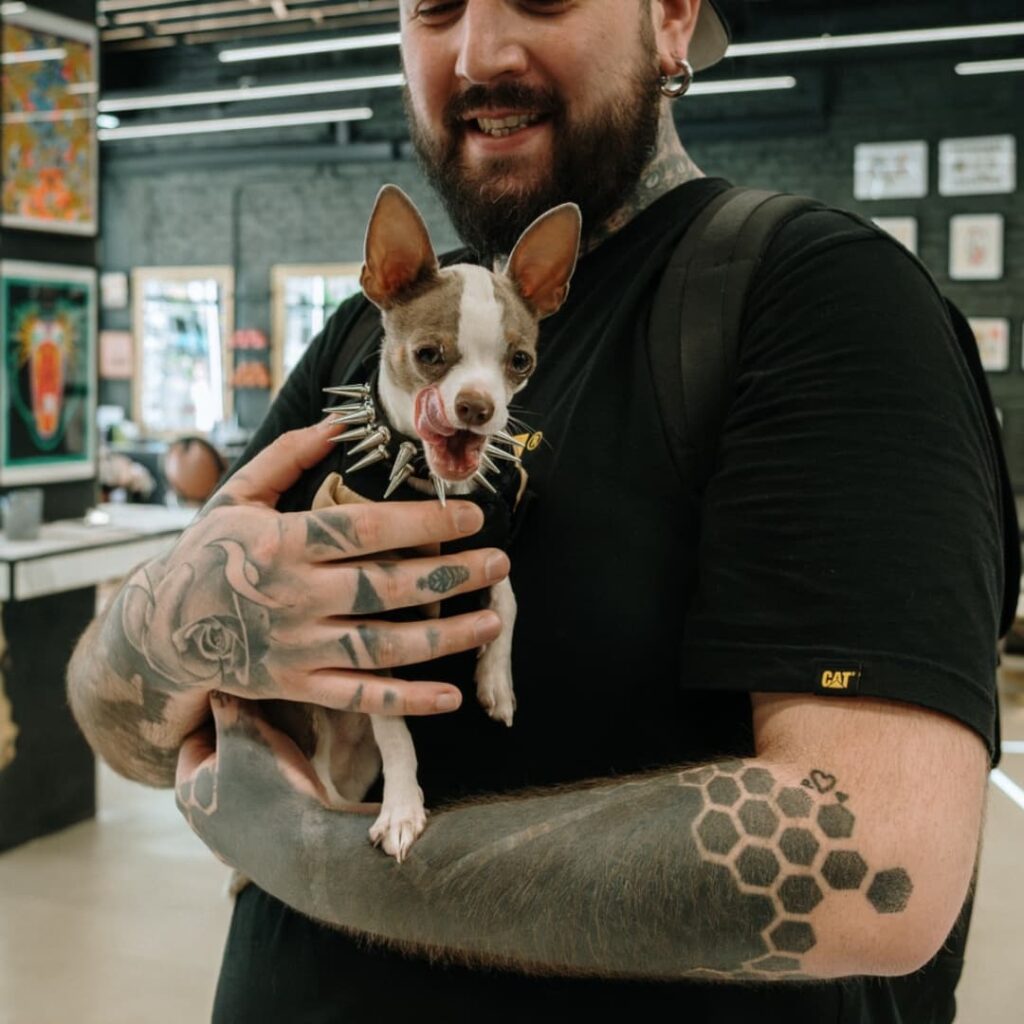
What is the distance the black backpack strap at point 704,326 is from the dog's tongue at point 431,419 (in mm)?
198

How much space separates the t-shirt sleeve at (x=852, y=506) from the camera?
865 millimetres

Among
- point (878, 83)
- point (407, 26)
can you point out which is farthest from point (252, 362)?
point (407, 26)

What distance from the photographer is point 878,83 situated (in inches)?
374

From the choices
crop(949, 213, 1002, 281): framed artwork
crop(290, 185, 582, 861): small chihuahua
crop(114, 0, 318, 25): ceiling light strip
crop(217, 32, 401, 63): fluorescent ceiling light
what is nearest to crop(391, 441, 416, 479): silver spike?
crop(290, 185, 582, 861): small chihuahua

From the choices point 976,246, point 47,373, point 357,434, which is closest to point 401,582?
point 357,434

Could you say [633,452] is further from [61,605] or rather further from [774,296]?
[61,605]

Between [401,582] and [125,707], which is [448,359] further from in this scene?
[125,707]

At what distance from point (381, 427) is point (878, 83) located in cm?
960

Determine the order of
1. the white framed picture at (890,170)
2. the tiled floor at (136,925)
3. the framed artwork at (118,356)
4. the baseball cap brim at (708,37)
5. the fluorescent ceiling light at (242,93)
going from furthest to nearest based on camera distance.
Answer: the framed artwork at (118,356) → the fluorescent ceiling light at (242,93) → the white framed picture at (890,170) → the tiled floor at (136,925) → the baseball cap brim at (708,37)

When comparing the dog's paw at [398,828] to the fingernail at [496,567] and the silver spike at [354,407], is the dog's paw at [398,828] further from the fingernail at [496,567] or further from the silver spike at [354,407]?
the silver spike at [354,407]

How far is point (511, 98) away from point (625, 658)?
0.58m

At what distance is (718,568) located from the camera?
3.11 ft

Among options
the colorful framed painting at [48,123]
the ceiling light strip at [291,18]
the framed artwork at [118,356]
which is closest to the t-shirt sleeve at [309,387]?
the colorful framed painting at [48,123]

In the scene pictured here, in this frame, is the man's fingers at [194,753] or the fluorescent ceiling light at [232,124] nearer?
the man's fingers at [194,753]
